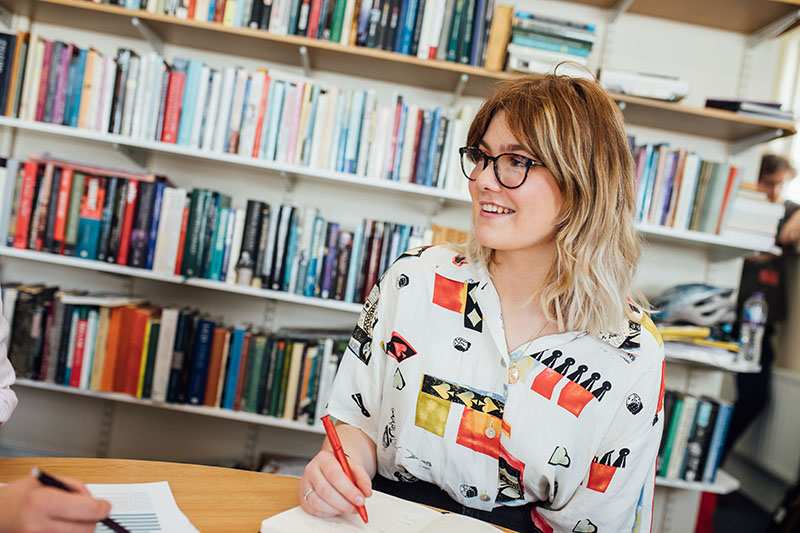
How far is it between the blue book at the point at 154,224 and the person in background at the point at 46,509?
4.95 ft

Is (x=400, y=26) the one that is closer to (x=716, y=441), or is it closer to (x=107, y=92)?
(x=107, y=92)

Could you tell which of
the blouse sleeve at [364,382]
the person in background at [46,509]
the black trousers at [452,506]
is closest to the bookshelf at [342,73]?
the blouse sleeve at [364,382]

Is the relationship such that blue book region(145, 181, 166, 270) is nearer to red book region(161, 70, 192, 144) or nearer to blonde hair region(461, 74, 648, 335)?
red book region(161, 70, 192, 144)

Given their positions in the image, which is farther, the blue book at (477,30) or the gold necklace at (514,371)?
the blue book at (477,30)

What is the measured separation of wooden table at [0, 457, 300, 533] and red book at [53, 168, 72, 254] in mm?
1330

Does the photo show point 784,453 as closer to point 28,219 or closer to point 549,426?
point 549,426

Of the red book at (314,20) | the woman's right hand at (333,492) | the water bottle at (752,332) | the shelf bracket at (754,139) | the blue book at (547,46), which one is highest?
the blue book at (547,46)

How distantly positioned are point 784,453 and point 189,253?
3.19 metres

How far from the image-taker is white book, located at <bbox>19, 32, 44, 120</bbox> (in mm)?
1908

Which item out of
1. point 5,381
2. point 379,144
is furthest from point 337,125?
point 5,381

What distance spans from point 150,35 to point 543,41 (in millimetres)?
1394

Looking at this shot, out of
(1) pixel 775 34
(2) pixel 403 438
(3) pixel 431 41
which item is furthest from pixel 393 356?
(1) pixel 775 34

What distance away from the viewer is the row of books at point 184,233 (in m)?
1.94

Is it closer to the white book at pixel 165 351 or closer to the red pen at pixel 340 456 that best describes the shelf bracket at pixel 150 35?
the white book at pixel 165 351
